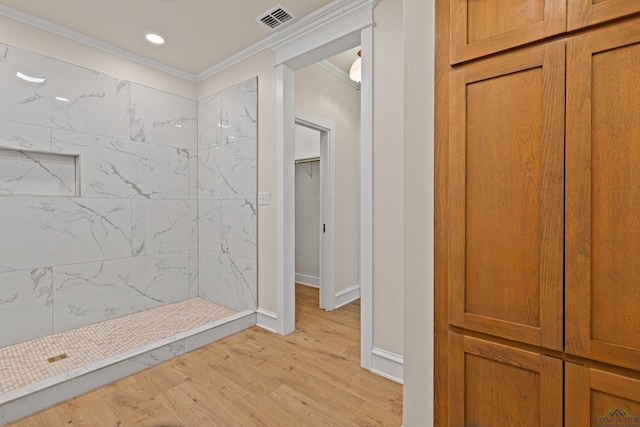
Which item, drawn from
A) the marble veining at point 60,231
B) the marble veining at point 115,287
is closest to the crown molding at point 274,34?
the marble veining at point 60,231

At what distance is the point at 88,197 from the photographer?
273 centimetres

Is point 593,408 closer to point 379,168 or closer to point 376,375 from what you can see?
point 376,375

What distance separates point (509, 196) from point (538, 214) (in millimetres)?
103

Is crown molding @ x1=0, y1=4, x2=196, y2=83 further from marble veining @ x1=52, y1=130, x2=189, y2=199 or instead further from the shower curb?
the shower curb

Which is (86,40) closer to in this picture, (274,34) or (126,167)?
(126,167)

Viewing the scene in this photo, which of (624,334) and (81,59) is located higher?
(81,59)

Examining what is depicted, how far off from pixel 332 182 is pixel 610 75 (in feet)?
8.76

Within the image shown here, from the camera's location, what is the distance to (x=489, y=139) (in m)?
1.05

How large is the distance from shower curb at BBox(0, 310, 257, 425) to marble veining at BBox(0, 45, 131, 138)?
80.6 inches

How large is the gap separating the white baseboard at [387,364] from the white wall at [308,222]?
2.35 meters

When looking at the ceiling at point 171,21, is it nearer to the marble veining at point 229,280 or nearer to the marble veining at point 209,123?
the marble veining at point 209,123

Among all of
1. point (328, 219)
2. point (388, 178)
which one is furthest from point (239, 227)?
point (388, 178)

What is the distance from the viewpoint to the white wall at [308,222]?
4.39 meters

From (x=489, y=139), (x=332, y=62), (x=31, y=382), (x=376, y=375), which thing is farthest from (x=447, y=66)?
(x=31, y=382)
